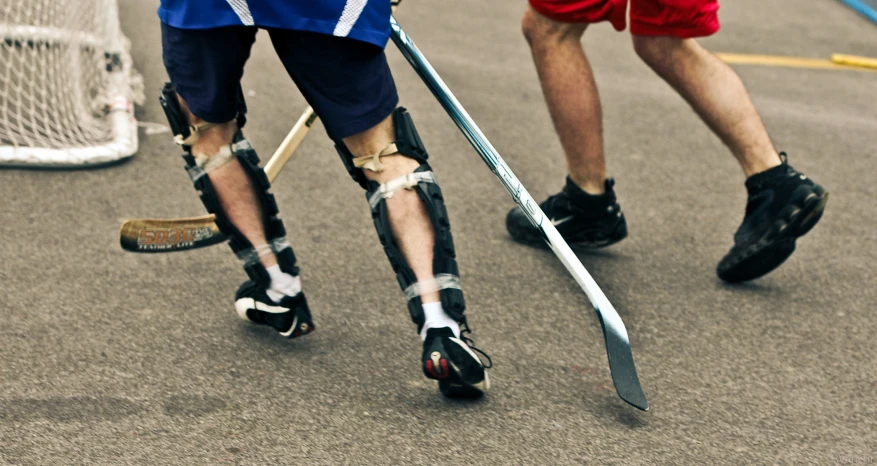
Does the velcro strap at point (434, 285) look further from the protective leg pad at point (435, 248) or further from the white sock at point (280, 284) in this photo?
the white sock at point (280, 284)

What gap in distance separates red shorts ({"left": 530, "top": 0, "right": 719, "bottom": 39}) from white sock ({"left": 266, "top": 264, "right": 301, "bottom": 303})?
1007mm

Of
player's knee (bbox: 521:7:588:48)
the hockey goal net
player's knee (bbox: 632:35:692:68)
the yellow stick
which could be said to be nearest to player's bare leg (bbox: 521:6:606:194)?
player's knee (bbox: 521:7:588:48)

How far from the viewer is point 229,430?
76.4 inches

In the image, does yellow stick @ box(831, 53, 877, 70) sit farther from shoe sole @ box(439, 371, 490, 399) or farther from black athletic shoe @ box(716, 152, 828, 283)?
shoe sole @ box(439, 371, 490, 399)

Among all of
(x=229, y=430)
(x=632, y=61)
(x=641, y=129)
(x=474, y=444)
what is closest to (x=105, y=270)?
(x=229, y=430)

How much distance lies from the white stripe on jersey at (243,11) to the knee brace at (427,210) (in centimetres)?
32

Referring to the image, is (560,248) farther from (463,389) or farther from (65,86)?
(65,86)

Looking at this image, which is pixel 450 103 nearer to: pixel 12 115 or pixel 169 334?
pixel 169 334

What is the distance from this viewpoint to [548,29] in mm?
2730

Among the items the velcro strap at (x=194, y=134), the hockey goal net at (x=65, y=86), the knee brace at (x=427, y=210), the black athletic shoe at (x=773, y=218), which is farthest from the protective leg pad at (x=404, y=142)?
the hockey goal net at (x=65, y=86)

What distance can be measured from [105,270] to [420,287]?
1.02 m

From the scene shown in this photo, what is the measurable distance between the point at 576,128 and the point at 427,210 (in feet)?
2.99

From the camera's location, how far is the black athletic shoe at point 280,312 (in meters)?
2.29

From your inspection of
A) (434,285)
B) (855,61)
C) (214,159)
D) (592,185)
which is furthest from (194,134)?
(855,61)
